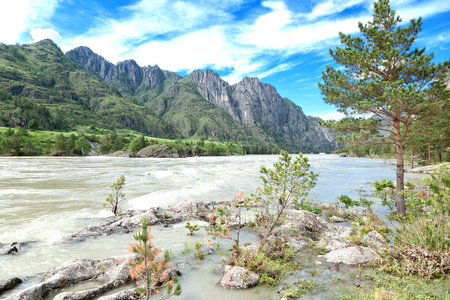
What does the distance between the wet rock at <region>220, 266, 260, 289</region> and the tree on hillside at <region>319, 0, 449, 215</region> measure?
37.8ft

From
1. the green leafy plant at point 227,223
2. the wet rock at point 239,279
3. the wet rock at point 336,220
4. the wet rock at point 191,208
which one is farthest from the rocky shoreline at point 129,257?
the wet rock at point 336,220

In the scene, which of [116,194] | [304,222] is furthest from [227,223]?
[116,194]

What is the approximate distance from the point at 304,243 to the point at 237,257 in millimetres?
4100

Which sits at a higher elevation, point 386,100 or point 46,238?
point 386,100

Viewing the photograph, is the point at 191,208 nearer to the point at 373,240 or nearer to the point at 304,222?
the point at 304,222

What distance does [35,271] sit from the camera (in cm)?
773

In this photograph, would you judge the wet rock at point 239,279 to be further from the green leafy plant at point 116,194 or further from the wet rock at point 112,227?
the green leafy plant at point 116,194

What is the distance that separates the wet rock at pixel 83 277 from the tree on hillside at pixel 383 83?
14.7 meters

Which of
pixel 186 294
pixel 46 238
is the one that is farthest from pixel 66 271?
pixel 46 238

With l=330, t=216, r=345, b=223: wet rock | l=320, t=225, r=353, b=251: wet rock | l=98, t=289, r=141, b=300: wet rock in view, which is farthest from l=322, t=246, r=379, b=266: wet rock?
l=98, t=289, r=141, b=300: wet rock

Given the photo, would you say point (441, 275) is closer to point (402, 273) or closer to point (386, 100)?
point (402, 273)

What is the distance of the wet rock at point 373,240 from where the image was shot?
9.42 m

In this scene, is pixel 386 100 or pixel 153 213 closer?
pixel 386 100

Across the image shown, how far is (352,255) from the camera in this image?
8453mm
